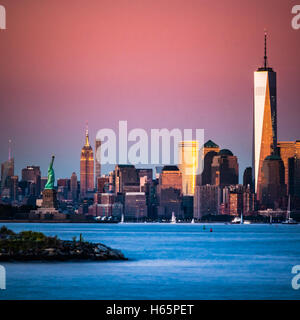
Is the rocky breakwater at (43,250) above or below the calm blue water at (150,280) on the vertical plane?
above

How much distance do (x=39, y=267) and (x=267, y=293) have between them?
59.8ft

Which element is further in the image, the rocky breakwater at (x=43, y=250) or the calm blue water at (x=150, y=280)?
the rocky breakwater at (x=43, y=250)

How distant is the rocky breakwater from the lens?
6500 cm

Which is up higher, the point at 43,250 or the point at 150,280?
the point at 43,250

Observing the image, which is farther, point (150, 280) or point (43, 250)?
point (43, 250)

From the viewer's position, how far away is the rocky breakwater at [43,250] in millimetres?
65000

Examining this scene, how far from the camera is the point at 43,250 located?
66312mm

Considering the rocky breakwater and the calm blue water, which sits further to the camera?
the rocky breakwater

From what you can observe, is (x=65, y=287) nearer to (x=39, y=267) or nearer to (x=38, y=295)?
(x=38, y=295)

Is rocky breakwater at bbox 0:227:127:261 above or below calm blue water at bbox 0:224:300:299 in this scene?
above
